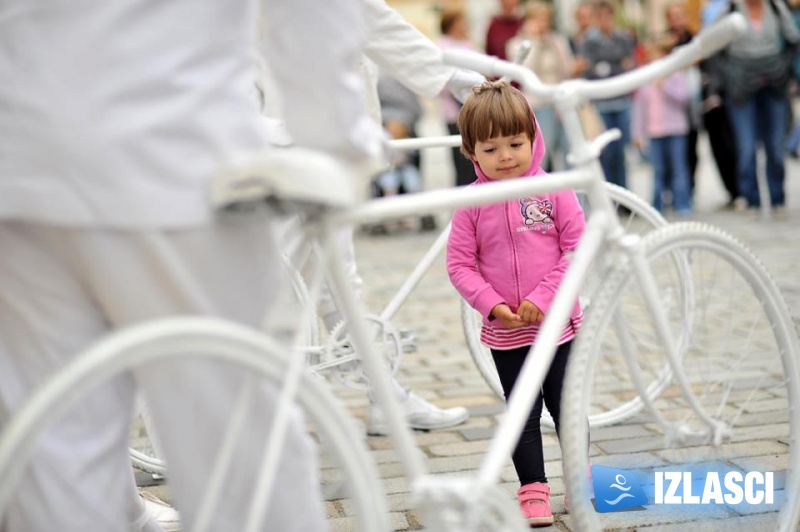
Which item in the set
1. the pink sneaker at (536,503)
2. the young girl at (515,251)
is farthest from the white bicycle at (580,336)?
the pink sneaker at (536,503)

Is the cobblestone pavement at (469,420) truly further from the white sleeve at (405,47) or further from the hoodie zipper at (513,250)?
the white sleeve at (405,47)

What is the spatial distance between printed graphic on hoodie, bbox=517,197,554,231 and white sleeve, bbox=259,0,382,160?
1.30m

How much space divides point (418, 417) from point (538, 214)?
4.44ft

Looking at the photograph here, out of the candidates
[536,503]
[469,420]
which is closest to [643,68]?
[536,503]

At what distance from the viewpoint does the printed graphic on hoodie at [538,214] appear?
334 centimetres

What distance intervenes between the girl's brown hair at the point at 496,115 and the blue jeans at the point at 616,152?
7501mm

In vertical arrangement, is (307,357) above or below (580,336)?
below

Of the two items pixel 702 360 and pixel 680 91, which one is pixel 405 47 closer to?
pixel 702 360

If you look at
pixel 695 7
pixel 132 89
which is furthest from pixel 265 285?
pixel 695 7

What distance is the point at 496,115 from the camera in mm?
3270

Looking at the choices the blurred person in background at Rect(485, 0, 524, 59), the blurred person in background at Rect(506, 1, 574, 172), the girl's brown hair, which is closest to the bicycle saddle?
the girl's brown hair

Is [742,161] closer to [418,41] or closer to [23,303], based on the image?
[418,41]

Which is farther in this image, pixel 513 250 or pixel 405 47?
pixel 405 47

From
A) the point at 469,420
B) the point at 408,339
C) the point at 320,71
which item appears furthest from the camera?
the point at 469,420
